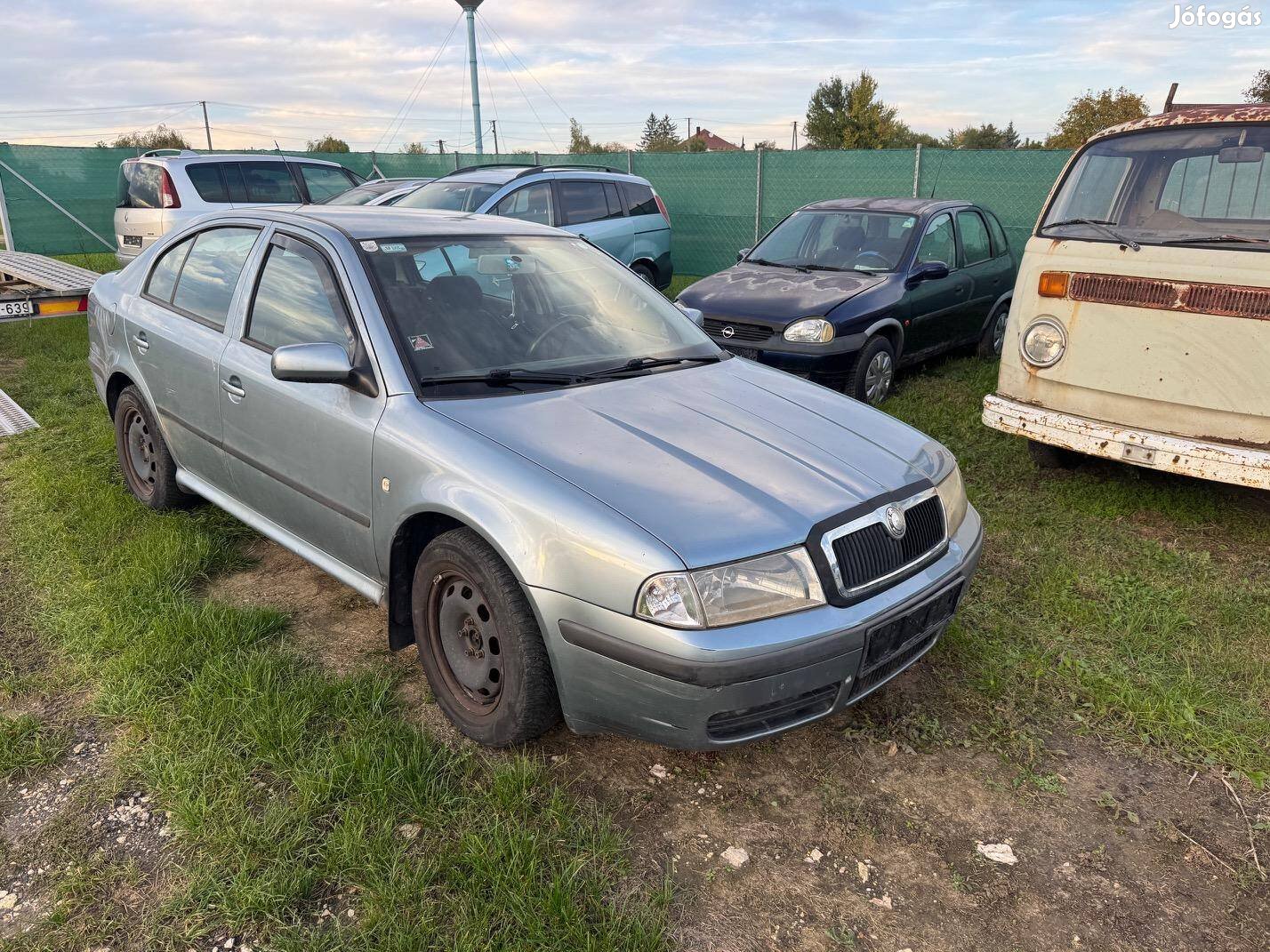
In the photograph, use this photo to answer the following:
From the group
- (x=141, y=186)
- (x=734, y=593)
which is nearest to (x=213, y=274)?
(x=734, y=593)

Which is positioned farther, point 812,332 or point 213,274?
point 812,332

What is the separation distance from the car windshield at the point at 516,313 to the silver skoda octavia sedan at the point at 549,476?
0.01 metres

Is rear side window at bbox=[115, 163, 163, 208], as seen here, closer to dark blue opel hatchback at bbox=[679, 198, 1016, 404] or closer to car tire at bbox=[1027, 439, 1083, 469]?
dark blue opel hatchback at bbox=[679, 198, 1016, 404]

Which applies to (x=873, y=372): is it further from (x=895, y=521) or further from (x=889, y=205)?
(x=895, y=521)

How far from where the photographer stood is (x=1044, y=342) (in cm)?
482

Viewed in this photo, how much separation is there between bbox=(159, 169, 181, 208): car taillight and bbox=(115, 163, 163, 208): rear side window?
1.3 inches

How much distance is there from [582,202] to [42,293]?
5.68 meters

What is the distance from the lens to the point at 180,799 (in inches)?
105

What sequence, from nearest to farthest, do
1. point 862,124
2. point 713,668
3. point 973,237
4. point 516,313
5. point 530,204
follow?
point 713,668, point 516,313, point 973,237, point 530,204, point 862,124

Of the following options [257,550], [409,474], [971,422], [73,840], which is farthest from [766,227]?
[73,840]

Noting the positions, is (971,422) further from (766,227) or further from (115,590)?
(766,227)

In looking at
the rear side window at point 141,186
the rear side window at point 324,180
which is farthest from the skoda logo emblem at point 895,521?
the rear side window at point 324,180

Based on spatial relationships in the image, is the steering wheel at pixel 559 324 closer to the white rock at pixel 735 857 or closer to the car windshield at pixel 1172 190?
the white rock at pixel 735 857

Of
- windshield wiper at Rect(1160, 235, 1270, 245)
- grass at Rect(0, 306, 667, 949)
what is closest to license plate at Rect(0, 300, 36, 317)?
grass at Rect(0, 306, 667, 949)
